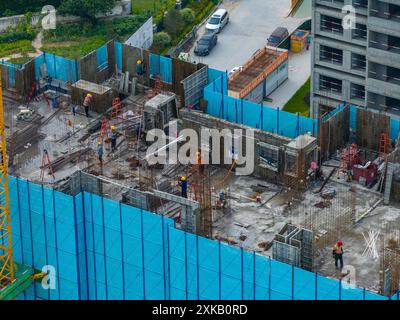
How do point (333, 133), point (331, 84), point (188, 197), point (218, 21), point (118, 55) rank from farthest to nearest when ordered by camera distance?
point (218, 21) < point (331, 84) < point (118, 55) < point (333, 133) < point (188, 197)

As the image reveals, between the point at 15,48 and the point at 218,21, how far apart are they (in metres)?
22.6

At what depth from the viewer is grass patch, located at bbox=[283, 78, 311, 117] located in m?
139

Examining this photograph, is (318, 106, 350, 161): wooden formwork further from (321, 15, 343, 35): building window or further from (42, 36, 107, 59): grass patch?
(42, 36, 107, 59): grass patch

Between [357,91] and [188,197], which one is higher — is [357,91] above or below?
below

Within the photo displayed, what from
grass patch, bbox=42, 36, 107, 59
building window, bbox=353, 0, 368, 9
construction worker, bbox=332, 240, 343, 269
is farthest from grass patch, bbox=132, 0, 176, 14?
construction worker, bbox=332, 240, 343, 269

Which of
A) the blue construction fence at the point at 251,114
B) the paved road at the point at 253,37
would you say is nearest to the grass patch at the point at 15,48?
the paved road at the point at 253,37

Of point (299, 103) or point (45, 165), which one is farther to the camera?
point (299, 103)

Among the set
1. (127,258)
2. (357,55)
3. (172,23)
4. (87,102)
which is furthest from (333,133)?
(172,23)

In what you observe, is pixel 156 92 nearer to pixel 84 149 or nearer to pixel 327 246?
pixel 84 149

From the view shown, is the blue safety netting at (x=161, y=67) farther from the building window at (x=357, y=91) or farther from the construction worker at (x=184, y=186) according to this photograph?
the building window at (x=357, y=91)

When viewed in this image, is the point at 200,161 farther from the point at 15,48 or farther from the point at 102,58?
the point at 15,48

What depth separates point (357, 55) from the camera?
121 m

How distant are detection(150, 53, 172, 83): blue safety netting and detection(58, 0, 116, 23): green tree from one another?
53798 millimetres

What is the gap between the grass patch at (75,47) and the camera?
499 ft
